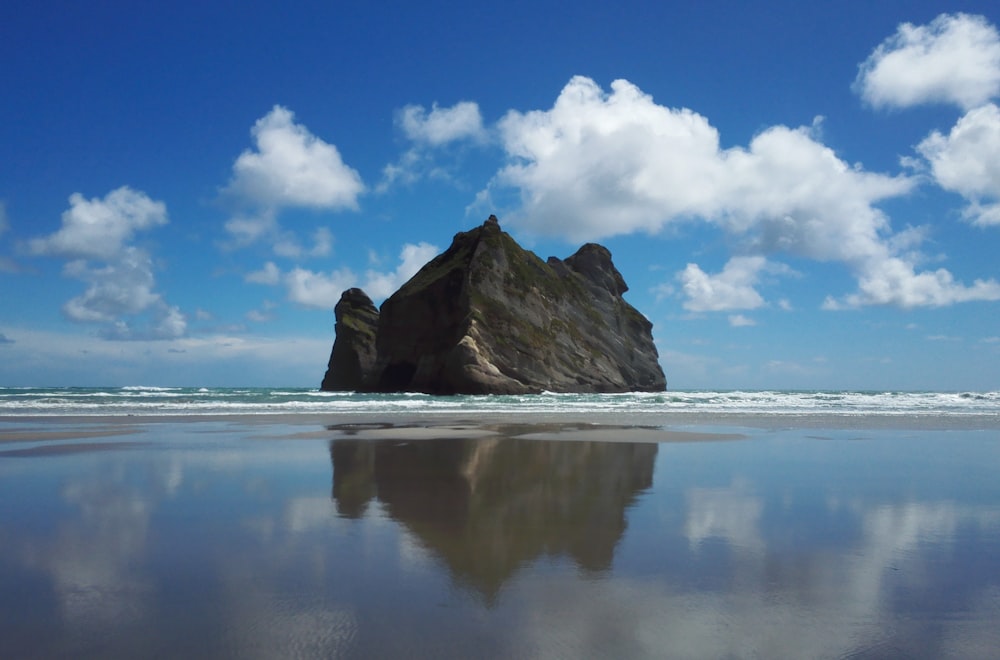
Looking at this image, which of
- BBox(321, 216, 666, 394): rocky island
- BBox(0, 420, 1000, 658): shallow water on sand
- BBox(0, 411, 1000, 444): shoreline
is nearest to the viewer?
BBox(0, 420, 1000, 658): shallow water on sand

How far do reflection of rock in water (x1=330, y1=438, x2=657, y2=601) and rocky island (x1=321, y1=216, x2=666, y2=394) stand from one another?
142ft

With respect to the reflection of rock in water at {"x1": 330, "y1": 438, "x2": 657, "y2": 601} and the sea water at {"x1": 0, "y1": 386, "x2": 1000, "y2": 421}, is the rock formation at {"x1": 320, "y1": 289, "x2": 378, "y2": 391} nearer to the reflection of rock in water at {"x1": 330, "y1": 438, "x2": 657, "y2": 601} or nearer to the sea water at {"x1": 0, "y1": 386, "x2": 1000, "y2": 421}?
the sea water at {"x1": 0, "y1": 386, "x2": 1000, "y2": 421}

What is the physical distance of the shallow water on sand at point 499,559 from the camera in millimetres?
3859

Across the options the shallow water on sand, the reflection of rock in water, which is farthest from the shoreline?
the shallow water on sand

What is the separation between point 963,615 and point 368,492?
6594 mm

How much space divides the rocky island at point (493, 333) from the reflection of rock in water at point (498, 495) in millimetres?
43187

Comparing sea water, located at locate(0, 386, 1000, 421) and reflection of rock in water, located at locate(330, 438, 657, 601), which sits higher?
sea water, located at locate(0, 386, 1000, 421)

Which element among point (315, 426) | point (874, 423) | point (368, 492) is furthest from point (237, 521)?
point (874, 423)

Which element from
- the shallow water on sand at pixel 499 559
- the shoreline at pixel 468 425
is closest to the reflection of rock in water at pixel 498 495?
the shallow water on sand at pixel 499 559

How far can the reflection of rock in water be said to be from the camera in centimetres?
576

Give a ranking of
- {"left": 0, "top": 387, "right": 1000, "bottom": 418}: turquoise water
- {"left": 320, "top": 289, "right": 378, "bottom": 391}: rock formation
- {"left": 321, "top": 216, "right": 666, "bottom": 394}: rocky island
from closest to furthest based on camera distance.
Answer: {"left": 0, "top": 387, "right": 1000, "bottom": 418}: turquoise water
{"left": 321, "top": 216, "right": 666, "bottom": 394}: rocky island
{"left": 320, "top": 289, "right": 378, "bottom": 391}: rock formation

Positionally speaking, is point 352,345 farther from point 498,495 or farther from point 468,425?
point 498,495

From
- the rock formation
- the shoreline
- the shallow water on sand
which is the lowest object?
the shallow water on sand

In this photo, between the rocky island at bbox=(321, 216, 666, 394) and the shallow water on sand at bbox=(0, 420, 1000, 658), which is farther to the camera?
the rocky island at bbox=(321, 216, 666, 394)
